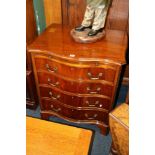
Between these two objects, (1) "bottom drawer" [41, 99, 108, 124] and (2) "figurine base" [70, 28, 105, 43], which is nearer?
(2) "figurine base" [70, 28, 105, 43]

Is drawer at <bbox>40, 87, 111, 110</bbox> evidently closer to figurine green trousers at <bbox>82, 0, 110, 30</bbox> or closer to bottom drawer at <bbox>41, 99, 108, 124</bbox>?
bottom drawer at <bbox>41, 99, 108, 124</bbox>

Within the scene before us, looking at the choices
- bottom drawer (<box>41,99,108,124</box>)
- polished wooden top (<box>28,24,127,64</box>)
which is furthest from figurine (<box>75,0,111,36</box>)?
bottom drawer (<box>41,99,108,124</box>)

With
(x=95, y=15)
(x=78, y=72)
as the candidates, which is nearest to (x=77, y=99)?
(x=78, y=72)

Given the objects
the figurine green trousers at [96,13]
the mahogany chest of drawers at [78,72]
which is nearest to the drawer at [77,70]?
the mahogany chest of drawers at [78,72]

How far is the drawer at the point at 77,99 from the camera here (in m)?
1.56

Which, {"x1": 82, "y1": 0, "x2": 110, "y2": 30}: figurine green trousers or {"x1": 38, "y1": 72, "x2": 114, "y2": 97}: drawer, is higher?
{"x1": 82, "y1": 0, "x2": 110, "y2": 30}: figurine green trousers

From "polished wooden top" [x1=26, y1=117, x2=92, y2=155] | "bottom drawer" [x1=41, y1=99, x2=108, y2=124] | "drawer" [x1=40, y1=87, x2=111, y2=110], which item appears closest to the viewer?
"polished wooden top" [x1=26, y1=117, x2=92, y2=155]

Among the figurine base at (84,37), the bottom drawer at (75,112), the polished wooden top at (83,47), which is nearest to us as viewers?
the polished wooden top at (83,47)

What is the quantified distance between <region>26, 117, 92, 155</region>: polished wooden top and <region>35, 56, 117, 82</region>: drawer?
44 centimetres

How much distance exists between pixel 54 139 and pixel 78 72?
535 millimetres

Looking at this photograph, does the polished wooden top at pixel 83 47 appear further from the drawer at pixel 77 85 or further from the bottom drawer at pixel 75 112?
the bottom drawer at pixel 75 112

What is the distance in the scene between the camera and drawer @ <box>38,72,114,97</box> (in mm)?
1458
